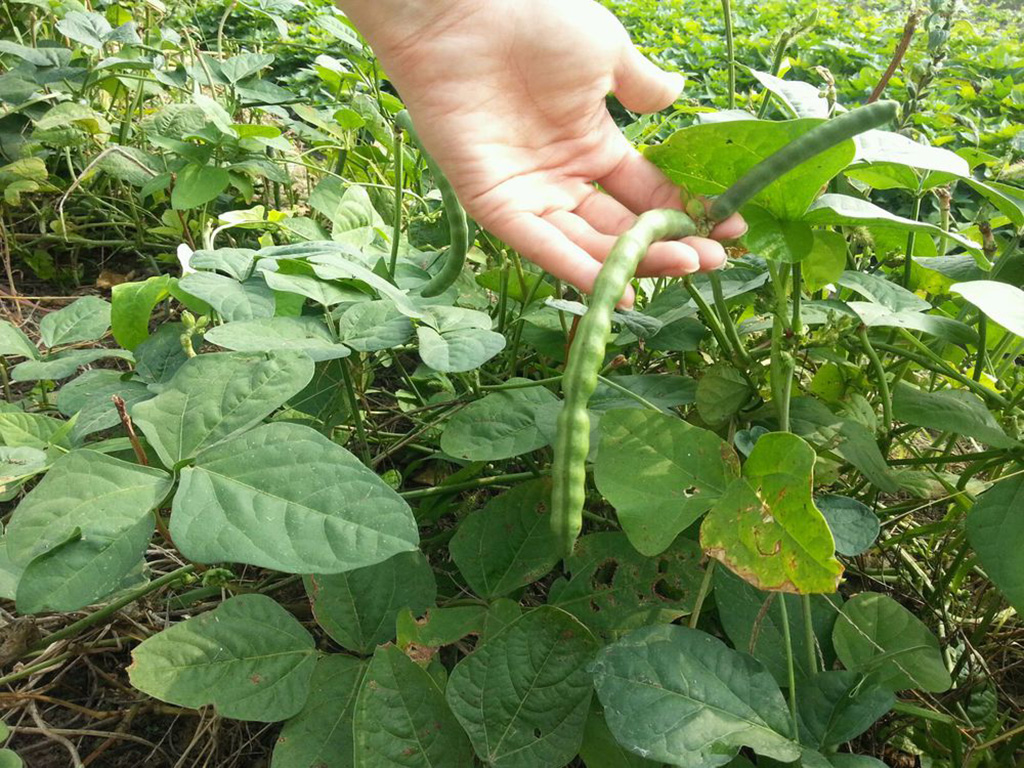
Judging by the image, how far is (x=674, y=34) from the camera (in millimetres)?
5602

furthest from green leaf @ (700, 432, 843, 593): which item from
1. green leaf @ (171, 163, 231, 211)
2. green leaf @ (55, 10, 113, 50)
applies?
green leaf @ (55, 10, 113, 50)

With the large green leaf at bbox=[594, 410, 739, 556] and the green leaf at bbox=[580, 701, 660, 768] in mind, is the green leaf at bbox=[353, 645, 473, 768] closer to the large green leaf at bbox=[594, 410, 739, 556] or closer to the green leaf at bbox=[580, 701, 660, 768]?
the green leaf at bbox=[580, 701, 660, 768]

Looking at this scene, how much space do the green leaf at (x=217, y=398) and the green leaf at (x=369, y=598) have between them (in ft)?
0.77

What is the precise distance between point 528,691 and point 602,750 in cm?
12

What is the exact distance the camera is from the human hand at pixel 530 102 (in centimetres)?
116

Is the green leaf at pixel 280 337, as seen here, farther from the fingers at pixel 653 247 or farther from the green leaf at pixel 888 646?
the green leaf at pixel 888 646

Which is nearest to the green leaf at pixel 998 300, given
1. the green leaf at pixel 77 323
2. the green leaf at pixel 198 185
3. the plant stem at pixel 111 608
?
the plant stem at pixel 111 608

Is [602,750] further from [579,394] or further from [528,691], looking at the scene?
[579,394]

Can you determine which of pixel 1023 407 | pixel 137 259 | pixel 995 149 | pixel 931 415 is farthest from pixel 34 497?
pixel 995 149

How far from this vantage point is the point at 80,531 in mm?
794

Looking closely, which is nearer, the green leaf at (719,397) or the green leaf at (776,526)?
the green leaf at (776,526)

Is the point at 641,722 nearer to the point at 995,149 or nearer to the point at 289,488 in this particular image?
the point at 289,488

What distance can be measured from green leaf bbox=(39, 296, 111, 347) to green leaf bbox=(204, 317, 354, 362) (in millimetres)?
543

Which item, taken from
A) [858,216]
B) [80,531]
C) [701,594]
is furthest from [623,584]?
[80,531]
